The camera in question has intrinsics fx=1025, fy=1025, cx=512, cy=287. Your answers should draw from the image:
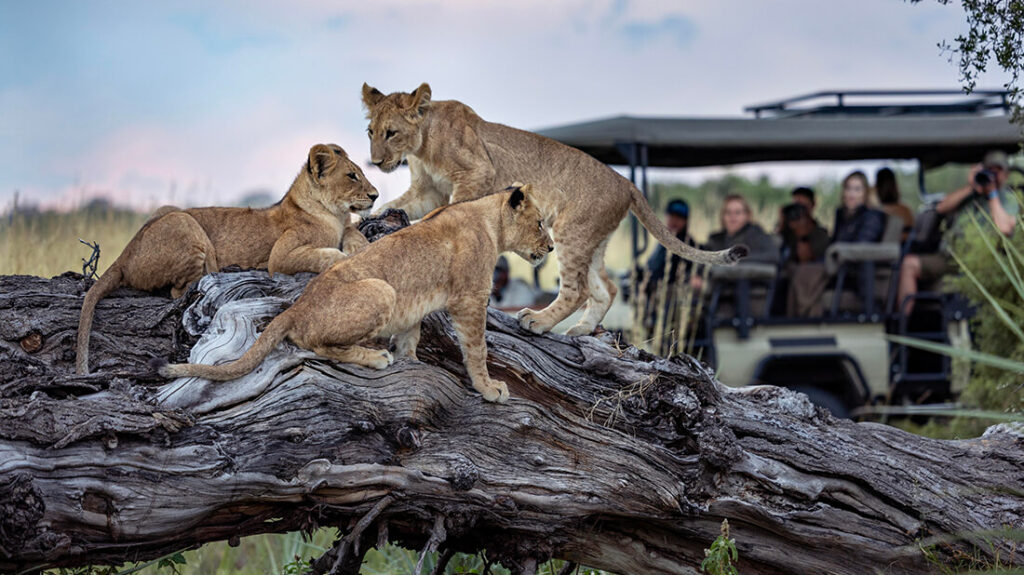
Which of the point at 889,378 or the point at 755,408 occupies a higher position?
the point at 755,408

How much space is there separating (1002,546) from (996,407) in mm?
4178

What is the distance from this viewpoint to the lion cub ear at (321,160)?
445 centimetres

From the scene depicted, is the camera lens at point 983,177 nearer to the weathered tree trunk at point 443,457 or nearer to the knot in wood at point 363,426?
the weathered tree trunk at point 443,457

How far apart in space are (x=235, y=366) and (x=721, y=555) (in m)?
1.87

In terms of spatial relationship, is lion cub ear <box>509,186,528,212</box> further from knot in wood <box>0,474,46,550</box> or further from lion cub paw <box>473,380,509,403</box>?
knot in wood <box>0,474,46,550</box>

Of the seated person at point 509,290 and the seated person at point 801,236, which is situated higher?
the seated person at point 801,236

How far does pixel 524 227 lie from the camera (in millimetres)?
4391

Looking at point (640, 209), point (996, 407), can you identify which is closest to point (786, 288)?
point (996, 407)

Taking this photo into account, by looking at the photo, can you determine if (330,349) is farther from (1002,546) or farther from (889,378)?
(889,378)

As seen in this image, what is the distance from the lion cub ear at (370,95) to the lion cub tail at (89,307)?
1486mm

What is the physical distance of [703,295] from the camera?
30.0ft

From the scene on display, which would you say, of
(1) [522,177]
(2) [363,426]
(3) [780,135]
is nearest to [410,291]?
(2) [363,426]

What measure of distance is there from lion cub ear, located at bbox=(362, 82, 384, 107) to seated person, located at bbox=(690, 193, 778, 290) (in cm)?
489

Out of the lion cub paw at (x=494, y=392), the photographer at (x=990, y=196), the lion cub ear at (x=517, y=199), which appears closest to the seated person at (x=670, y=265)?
the photographer at (x=990, y=196)
